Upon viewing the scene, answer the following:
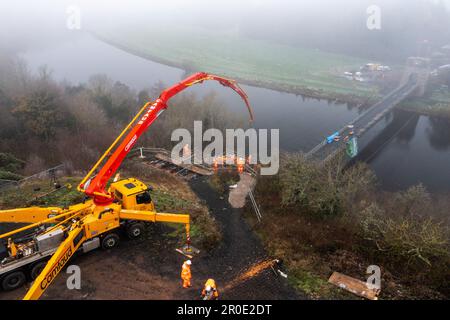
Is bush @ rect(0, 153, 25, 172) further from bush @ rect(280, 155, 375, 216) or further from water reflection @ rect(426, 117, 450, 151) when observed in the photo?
water reflection @ rect(426, 117, 450, 151)

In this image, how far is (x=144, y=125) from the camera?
741 inches

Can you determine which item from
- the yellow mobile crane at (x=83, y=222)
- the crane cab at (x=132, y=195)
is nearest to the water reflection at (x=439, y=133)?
the yellow mobile crane at (x=83, y=222)

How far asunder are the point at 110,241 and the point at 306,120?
51.7 m

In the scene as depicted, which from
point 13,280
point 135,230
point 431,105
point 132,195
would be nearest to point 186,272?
point 135,230

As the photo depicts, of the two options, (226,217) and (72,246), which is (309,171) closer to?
(226,217)

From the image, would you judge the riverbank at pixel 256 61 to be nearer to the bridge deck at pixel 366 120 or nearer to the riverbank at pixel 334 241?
the bridge deck at pixel 366 120

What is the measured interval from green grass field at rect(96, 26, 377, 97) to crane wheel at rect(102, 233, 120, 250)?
70567 mm

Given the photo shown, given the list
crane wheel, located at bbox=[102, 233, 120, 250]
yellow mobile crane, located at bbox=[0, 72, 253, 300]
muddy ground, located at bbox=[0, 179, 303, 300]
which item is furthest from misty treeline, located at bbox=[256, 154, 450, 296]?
crane wheel, located at bbox=[102, 233, 120, 250]

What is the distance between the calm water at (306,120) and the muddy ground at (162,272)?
101 ft

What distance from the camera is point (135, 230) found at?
19.5 meters

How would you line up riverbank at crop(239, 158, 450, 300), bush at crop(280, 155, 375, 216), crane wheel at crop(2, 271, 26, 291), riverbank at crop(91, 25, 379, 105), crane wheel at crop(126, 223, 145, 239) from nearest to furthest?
1. crane wheel at crop(2, 271, 26, 291)
2. riverbank at crop(239, 158, 450, 300)
3. crane wheel at crop(126, 223, 145, 239)
4. bush at crop(280, 155, 375, 216)
5. riverbank at crop(91, 25, 379, 105)

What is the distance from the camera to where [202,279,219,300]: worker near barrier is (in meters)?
14.7

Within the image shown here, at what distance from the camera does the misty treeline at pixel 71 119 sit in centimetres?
Result: 3853

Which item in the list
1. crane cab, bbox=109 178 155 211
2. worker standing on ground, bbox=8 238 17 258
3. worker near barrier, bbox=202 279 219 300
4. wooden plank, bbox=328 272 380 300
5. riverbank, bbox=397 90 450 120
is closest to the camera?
worker near barrier, bbox=202 279 219 300
